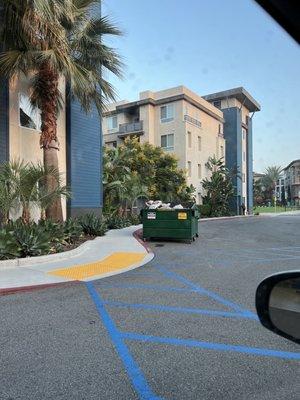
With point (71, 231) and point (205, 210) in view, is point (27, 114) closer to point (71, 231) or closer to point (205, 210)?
point (71, 231)

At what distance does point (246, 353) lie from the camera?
15.6 ft

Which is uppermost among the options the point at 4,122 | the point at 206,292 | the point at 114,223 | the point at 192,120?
the point at 192,120

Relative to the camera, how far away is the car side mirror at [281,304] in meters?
1.73

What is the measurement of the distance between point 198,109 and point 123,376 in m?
39.1

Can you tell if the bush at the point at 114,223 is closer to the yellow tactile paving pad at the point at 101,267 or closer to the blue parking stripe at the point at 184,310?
the yellow tactile paving pad at the point at 101,267

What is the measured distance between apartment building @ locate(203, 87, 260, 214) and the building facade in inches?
1226

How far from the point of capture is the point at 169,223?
16.2m

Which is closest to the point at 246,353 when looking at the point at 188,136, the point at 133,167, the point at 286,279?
the point at 286,279

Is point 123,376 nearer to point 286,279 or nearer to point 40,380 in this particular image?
point 40,380

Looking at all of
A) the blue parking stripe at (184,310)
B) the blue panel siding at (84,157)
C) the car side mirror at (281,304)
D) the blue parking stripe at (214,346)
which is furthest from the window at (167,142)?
the car side mirror at (281,304)

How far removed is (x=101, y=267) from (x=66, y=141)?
9.63 m

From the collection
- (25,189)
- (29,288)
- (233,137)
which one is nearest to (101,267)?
(29,288)

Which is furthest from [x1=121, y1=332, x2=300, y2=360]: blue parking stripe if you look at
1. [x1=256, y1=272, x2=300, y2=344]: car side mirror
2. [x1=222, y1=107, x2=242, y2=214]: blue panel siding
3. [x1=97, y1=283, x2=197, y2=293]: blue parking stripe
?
[x1=222, y1=107, x2=242, y2=214]: blue panel siding

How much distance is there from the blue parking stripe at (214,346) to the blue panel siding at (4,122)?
11.1 metres
